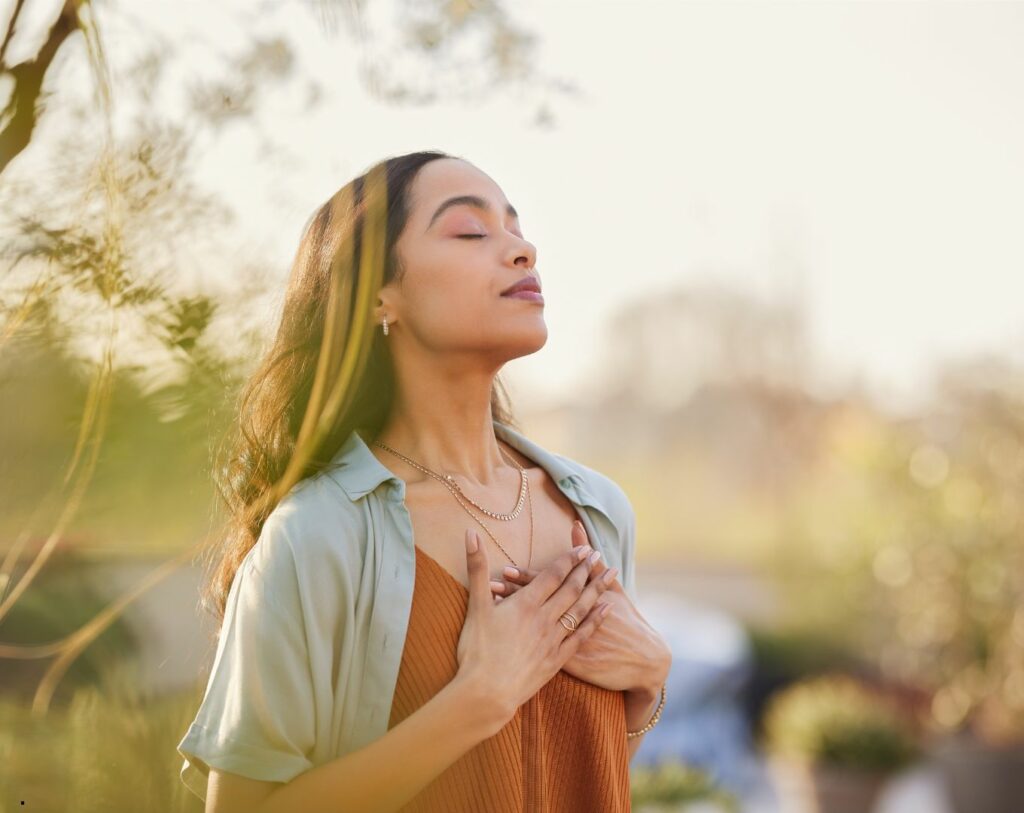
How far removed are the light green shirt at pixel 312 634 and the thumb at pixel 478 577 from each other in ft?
0.22

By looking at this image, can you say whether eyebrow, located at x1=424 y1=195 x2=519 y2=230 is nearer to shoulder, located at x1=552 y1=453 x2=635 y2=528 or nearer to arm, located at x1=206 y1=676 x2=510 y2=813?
shoulder, located at x1=552 y1=453 x2=635 y2=528

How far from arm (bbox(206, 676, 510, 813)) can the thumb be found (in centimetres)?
13

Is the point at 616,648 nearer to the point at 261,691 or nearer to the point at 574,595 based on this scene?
the point at 574,595

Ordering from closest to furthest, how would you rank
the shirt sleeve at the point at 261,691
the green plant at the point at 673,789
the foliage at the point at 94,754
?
the foliage at the point at 94,754, the shirt sleeve at the point at 261,691, the green plant at the point at 673,789

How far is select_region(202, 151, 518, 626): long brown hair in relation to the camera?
1362 mm

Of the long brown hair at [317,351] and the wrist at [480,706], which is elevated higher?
the long brown hair at [317,351]

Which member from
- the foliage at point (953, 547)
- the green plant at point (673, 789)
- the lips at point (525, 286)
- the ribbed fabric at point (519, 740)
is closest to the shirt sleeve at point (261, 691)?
the ribbed fabric at point (519, 740)

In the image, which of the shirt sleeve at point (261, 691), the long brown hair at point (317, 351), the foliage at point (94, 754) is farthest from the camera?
the long brown hair at point (317, 351)

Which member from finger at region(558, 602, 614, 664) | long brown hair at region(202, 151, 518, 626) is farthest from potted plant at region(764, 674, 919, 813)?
long brown hair at region(202, 151, 518, 626)

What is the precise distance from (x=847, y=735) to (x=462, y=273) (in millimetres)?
4679

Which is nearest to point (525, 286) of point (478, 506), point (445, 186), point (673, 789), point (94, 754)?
point (445, 186)

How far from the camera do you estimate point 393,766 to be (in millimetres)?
1171

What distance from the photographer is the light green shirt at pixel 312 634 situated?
1166 millimetres

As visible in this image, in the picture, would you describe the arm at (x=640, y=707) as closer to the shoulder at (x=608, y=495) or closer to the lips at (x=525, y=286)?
the shoulder at (x=608, y=495)
